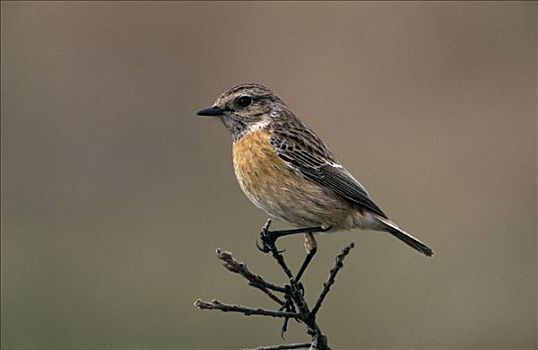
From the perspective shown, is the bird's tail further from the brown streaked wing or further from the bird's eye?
the bird's eye

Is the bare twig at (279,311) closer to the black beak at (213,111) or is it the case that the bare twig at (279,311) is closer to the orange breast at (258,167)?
the orange breast at (258,167)

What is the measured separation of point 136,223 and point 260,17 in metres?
3.48

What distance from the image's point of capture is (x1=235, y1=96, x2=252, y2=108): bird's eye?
483cm

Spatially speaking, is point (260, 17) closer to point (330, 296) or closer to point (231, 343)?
point (330, 296)

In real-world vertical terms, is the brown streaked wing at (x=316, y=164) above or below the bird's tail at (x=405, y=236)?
above

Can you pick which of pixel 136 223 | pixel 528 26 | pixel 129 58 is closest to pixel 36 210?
pixel 136 223

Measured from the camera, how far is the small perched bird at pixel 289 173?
4.51 metres

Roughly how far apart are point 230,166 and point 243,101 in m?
6.47

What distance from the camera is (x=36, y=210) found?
1110 cm

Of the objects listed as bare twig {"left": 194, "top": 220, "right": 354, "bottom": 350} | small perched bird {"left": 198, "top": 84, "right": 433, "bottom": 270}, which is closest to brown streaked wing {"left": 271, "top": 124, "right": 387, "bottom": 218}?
small perched bird {"left": 198, "top": 84, "right": 433, "bottom": 270}

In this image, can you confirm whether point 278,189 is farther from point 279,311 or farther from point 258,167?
point 279,311

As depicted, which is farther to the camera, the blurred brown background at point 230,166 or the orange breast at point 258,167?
the blurred brown background at point 230,166

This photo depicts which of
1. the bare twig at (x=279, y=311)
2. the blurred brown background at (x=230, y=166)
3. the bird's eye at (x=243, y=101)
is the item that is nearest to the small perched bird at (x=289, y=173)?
the bird's eye at (x=243, y=101)

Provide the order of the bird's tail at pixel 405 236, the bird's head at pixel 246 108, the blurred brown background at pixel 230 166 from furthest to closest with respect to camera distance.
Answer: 1. the blurred brown background at pixel 230 166
2. the bird's head at pixel 246 108
3. the bird's tail at pixel 405 236
